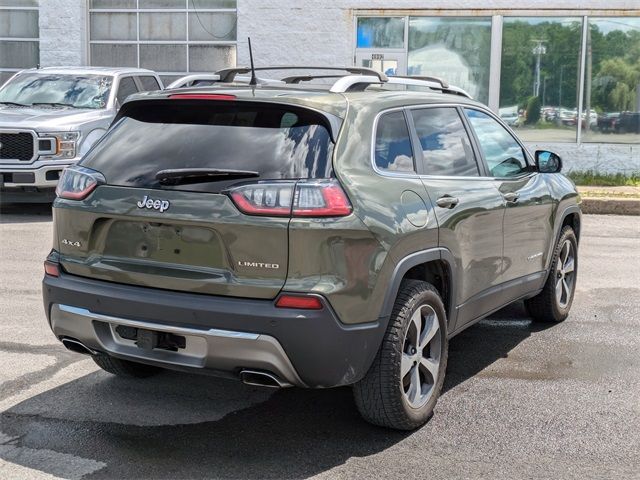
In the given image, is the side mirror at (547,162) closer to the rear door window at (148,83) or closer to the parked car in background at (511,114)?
the rear door window at (148,83)

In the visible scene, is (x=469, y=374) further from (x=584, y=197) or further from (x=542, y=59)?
(x=542, y=59)

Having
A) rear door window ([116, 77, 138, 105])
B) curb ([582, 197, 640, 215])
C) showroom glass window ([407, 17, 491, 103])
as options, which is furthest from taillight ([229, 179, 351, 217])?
showroom glass window ([407, 17, 491, 103])

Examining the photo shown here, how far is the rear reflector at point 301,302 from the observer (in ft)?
13.1

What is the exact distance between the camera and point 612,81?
54.1ft

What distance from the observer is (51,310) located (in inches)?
179

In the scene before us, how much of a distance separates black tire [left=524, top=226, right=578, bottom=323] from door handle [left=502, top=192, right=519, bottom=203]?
979 mm

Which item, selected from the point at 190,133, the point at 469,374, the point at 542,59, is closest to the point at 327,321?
the point at 190,133

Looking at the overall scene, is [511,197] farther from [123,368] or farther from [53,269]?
[53,269]

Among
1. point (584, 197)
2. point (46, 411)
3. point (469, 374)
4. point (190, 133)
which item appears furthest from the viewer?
point (584, 197)

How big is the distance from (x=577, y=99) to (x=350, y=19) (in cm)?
436

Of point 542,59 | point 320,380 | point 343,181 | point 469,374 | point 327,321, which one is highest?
point 542,59

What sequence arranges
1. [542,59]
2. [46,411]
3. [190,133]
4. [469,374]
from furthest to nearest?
[542,59] → [469,374] → [46,411] → [190,133]

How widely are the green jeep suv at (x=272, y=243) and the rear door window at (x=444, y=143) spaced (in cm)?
3

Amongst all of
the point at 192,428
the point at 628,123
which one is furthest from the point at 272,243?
the point at 628,123
